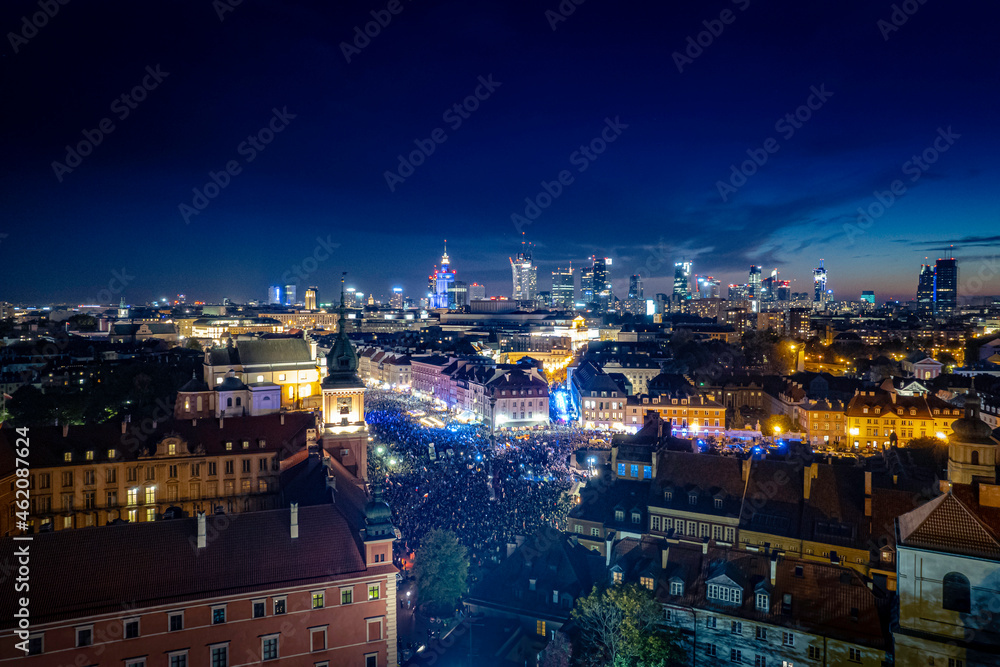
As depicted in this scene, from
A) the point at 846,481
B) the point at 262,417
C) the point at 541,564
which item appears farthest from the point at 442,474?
the point at 846,481

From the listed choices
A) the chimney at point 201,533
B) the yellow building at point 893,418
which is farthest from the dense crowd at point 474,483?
the yellow building at point 893,418

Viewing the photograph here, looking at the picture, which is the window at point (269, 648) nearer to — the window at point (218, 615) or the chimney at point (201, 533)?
the window at point (218, 615)

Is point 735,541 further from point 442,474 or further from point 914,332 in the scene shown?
point 914,332

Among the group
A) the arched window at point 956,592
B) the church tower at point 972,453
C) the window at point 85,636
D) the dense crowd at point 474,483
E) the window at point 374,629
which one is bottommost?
the window at point 374,629

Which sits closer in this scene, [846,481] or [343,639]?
[343,639]

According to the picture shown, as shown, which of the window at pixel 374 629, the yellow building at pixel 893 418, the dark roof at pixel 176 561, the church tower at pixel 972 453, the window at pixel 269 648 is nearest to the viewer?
the dark roof at pixel 176 561

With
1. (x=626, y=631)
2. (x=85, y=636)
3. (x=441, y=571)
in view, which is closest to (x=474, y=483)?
(x=441, y=571)
